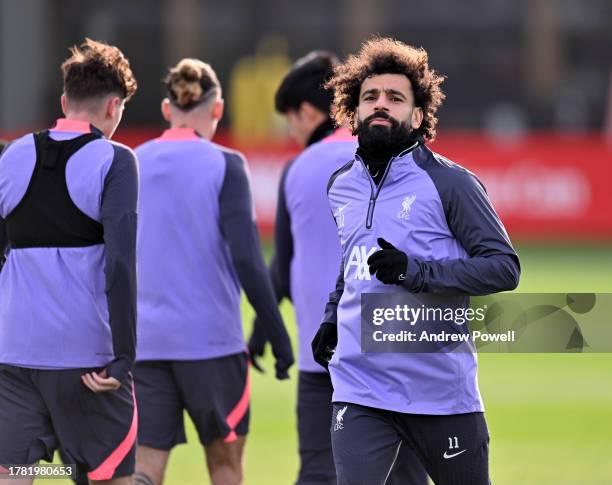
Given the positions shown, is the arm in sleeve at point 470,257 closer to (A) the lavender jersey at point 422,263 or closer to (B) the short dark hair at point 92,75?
(A) the lavender jersey at point 422,263

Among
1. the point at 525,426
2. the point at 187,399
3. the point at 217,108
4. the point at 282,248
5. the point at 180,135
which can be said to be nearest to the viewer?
the point at 187,399

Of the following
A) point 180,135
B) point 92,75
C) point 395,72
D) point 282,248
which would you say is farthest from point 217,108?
point 395,72

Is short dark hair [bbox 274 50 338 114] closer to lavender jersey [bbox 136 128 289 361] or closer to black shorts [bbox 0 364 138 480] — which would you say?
lavender jersey [bbox 136 128 289 361]

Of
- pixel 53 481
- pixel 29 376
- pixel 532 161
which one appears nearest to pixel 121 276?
pixel 29 376

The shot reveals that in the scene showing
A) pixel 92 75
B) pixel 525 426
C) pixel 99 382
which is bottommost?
pixel 525 426

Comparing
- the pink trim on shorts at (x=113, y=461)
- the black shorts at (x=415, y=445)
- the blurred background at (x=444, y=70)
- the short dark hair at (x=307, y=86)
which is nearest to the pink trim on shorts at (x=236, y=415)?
the pink trim on shorts at (x=113, y=461)

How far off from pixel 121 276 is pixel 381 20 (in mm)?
30936

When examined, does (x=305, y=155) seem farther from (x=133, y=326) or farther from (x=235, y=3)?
(x=235, y=3)

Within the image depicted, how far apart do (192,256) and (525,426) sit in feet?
14.2

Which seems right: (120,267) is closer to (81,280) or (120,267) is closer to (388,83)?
(81,280)

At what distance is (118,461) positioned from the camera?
18.3ft

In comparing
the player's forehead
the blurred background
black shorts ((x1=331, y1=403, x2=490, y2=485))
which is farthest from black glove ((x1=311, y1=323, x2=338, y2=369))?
the blurred background

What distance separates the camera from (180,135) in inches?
273

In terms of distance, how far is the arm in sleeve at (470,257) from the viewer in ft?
16.3
